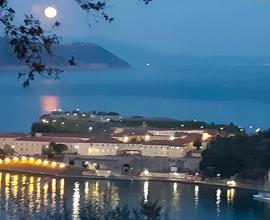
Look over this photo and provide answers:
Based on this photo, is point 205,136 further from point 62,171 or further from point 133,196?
point 133,196

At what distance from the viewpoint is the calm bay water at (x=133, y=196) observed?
8906 mm

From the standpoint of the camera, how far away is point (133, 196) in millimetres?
10273

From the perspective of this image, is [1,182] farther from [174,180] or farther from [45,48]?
[45,48]

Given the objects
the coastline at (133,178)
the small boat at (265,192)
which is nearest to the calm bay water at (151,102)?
the coastline at (133,178)

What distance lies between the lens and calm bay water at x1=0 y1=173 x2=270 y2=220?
29.2ft

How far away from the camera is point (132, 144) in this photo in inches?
549

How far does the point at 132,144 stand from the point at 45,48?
485 inches

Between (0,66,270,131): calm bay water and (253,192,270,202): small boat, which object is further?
(0,66,270,131): calm bay water

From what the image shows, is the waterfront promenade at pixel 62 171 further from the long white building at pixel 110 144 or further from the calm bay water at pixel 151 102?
the calm bay water at pixel 151 102

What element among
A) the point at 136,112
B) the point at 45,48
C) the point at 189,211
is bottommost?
the point at 189,211

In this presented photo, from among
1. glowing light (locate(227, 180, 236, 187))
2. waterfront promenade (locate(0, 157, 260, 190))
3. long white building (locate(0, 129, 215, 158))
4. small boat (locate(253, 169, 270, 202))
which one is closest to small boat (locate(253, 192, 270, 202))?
small boat (locate(253, 169, 270, 202))

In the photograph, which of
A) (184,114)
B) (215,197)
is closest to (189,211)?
(215,197)

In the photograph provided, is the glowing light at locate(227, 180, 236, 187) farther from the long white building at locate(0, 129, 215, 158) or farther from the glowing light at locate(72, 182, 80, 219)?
the glowing light at locate(72, 182, 80, 219)

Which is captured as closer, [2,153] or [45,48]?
[45,48]
